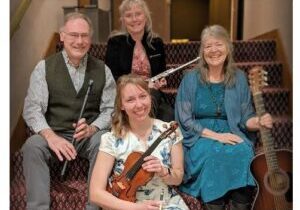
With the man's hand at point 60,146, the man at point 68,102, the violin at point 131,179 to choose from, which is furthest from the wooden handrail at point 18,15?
the violin at point 131,179

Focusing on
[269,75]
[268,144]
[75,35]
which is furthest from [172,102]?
[268,144]

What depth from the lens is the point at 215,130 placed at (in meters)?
1.88

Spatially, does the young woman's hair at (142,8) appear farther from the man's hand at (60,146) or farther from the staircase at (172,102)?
the man's hand at (60,146)

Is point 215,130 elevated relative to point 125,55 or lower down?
lower down

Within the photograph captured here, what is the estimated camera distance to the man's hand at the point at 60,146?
1.73 metres

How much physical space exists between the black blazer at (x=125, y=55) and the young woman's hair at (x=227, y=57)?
0.31 m

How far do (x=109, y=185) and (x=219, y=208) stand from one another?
431mm

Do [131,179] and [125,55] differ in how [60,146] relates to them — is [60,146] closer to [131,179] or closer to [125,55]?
[131,179]

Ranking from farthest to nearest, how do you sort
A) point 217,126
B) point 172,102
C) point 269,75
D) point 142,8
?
1. point 269,75
2. point 172,102
3. point 142,8
4. point 217,126

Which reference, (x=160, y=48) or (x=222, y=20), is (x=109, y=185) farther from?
(x=222, y=20)

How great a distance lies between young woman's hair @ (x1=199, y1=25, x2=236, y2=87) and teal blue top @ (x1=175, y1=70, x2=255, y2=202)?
22 millimetres

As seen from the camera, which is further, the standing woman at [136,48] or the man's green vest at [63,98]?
the standing woman at [136,48]

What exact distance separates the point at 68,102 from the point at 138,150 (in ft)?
1.32
